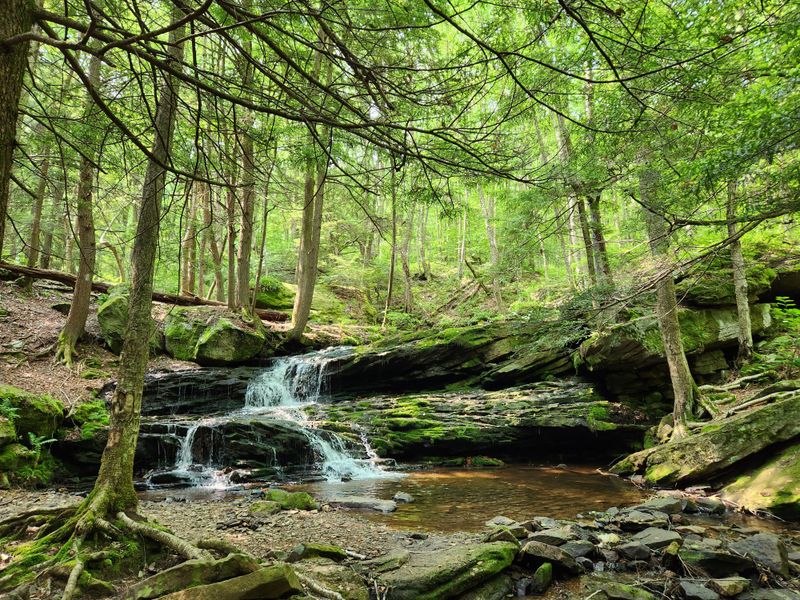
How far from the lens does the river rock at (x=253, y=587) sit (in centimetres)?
282

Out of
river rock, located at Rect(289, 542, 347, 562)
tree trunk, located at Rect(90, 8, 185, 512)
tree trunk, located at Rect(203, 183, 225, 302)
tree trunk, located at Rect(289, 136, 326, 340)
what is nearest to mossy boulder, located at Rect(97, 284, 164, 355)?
tree trunk, located at Rect(203, 183, 225, 302)

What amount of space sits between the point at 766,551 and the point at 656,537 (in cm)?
102

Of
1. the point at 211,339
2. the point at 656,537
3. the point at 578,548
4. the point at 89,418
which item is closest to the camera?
the point at 578,548

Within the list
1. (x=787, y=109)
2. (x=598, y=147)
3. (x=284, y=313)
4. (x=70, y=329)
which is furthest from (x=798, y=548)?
(x=284, y=313)

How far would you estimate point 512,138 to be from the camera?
3.62 meters

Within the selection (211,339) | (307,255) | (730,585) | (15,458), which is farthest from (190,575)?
(307,255)

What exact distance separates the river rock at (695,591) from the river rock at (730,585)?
0.36 ft

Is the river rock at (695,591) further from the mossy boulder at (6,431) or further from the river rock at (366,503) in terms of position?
the mossy boulder at (6,431)

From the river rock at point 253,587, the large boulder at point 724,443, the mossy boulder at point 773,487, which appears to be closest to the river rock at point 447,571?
the river rock at point 253,587

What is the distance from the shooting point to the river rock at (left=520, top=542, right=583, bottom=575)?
4.67 metres

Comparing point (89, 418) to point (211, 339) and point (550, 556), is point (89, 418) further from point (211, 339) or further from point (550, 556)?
point (550, 556)

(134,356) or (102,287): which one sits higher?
(102,287)

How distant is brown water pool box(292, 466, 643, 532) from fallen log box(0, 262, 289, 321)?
10.4 m

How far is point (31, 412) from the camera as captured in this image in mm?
8328
